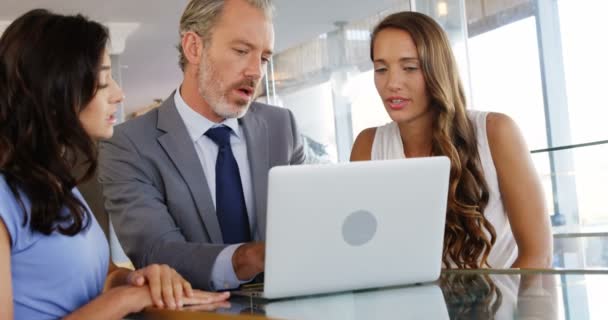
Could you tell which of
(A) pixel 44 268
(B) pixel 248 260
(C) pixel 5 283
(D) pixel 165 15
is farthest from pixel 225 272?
(D) pixel 165 15

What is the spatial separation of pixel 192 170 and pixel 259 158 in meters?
0.22

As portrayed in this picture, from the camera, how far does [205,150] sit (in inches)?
90.2

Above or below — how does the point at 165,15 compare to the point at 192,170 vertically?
above

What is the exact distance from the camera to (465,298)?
135 cm

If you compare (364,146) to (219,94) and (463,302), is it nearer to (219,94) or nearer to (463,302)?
(219,94)

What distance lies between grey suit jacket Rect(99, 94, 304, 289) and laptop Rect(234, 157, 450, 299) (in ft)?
1.73

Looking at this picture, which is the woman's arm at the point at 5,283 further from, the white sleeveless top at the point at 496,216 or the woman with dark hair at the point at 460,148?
the white sleeveless top at the point at 496,216

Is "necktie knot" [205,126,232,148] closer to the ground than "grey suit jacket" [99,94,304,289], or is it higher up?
higher up

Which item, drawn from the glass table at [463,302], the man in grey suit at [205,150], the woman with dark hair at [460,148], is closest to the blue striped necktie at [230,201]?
the man in grey suit at [205,150]

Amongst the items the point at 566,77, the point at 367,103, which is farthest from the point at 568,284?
the point at 367,103

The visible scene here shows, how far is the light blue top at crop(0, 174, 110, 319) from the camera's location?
1.47m

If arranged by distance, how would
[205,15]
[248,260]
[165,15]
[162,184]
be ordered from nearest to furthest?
[248,260]
[162,184]
[205,15]
[165,15]

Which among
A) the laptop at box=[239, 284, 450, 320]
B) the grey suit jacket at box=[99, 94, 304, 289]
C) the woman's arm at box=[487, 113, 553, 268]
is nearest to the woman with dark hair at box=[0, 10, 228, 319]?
the laptop at box=[239, 284, 450, 320]

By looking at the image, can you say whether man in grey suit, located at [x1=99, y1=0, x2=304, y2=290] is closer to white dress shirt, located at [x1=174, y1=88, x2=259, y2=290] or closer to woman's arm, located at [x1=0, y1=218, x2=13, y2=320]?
white dress shirt, located at [x1=174, y1=88, x2=259, y2=290]
